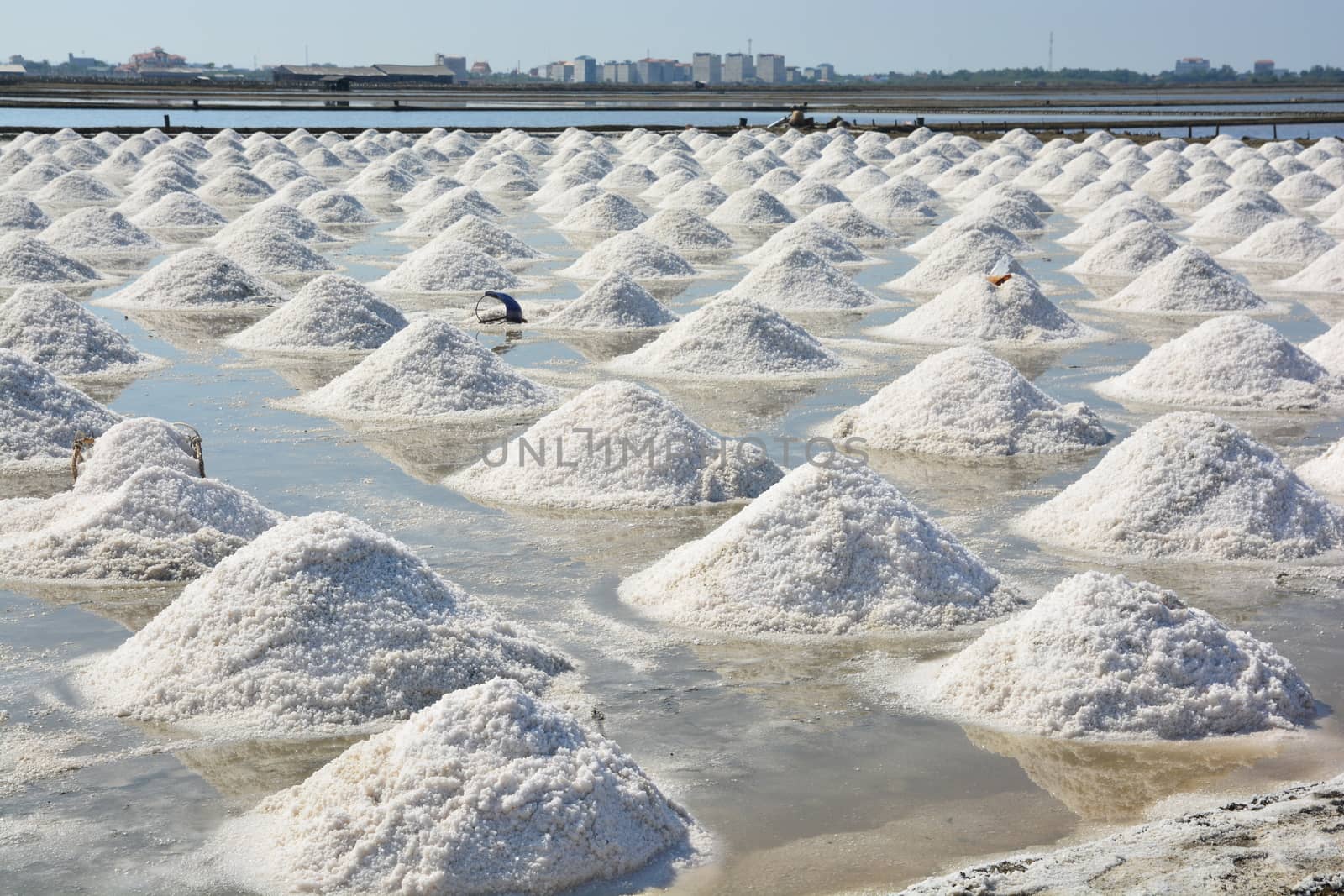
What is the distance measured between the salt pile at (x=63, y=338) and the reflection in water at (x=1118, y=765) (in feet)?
25.8

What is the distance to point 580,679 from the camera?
217 inches

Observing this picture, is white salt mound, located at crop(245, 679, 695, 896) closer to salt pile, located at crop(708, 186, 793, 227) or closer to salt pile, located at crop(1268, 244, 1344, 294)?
salt pile, located at crop(1268, 244, 1344, 294)

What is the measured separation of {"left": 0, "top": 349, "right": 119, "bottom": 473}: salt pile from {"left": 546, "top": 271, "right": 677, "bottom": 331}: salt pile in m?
4.88

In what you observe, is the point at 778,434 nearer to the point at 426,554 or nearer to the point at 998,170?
the point at 426,554

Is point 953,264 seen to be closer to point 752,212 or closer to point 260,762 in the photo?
point 752,212

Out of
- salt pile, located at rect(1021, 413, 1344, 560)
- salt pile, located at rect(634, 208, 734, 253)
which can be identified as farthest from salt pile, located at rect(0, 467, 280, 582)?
salt pile, located at rect(634, 208, 734, 253)

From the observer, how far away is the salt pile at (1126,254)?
55.8 feet

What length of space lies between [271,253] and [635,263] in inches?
143

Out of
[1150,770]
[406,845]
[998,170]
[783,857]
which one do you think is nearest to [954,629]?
[1150,770]

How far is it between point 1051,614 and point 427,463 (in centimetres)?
419

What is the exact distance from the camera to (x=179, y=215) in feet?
66.9

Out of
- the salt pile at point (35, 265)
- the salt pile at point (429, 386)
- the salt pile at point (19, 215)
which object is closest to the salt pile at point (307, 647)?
the salt pile at point (429, 386)

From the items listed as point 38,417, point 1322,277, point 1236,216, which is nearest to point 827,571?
point 38,417

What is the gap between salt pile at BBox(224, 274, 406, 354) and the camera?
39.8 feet
